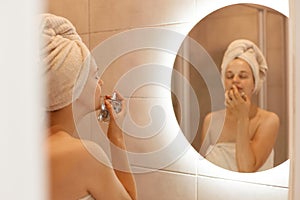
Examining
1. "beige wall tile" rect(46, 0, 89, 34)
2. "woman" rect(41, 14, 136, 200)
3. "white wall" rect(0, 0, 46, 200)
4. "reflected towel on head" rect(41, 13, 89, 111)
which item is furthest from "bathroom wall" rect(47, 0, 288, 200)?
"white wall" rect(0, 0, 46, 200)

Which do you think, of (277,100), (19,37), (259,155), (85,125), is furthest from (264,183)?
(19,37)

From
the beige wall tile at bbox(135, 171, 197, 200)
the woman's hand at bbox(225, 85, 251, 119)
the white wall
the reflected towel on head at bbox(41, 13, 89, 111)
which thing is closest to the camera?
the white wall

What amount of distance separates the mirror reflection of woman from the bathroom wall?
5 cm

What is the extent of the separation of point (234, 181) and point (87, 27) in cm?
66

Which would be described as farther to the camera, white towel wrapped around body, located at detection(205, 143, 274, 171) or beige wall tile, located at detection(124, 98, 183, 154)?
beige wall tile, located at detection(124, 98, 183, 154)

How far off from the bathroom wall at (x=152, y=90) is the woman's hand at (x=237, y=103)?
5.9 inches

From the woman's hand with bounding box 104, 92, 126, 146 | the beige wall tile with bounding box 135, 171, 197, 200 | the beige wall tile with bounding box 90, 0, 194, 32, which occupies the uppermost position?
the beige wall tile with bounding box 90, 0, 194, 32

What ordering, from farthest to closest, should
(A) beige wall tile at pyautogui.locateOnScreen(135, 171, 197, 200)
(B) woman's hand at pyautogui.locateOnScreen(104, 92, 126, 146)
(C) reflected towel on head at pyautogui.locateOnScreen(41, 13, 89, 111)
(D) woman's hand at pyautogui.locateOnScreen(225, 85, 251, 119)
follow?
(B) woman's hand at pyautogui.locateOnScreen(104, 92, 126, 146) → (A) beige wall tile at pyautogui.locateOnScreen(135, 171, 197, 200) → (D) woman's hand at pyautogui.locateOnScreen(225, 85, 251, 119) → (C) reflected towel on head at pyautogui.locateOnScreen(41, 13, 89, 111)

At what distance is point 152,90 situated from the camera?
Answer: 1188mm

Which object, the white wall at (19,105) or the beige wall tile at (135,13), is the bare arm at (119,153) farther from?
the white wall at (19,105)

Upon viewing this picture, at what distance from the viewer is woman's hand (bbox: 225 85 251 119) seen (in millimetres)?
1008

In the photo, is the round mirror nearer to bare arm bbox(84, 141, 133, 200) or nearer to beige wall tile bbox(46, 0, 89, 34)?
bare arm bbox(84, 141, 133, 200)

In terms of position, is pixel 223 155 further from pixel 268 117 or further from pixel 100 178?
pixel 100 178

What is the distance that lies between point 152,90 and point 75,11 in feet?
1.32
